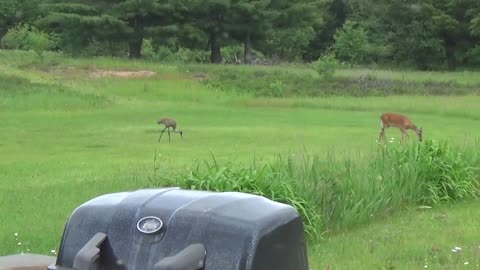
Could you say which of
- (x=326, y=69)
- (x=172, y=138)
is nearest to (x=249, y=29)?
(x=326, y=69)

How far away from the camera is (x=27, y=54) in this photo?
46.6 m

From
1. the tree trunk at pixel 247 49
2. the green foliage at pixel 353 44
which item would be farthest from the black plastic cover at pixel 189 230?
the green foliage at pixel 353 44

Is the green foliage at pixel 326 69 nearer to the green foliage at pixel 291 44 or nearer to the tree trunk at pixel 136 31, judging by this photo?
the tree trunk at pixel 136 31

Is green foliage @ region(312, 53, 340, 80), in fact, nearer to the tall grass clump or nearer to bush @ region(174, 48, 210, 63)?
bush @ region(174, 48, 210, 63)

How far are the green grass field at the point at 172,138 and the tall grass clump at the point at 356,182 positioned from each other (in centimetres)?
21

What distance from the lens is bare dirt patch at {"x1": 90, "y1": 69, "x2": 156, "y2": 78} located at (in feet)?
125

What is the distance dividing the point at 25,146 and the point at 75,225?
1511 cm

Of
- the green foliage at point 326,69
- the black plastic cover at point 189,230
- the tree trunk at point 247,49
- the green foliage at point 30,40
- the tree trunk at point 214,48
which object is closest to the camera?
the black plastic cover at point 189,230

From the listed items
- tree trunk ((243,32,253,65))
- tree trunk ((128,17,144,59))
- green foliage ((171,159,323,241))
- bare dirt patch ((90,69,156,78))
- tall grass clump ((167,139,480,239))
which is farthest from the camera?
tree trunk ((243,32,253,65))

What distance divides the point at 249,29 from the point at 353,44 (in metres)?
12.7

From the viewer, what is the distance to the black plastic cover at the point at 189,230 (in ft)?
9.71

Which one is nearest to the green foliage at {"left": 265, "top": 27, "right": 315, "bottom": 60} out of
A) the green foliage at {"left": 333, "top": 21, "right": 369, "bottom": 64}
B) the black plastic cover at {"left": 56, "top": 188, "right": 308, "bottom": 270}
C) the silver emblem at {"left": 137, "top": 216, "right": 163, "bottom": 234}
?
the green foliage at {"left": 333, "top": 21, "right": 369, "bottom": 64}

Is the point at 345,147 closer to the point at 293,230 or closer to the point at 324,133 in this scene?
the point at 324,133

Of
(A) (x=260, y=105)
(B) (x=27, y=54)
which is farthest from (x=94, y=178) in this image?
(B) (x=27, y=54)
